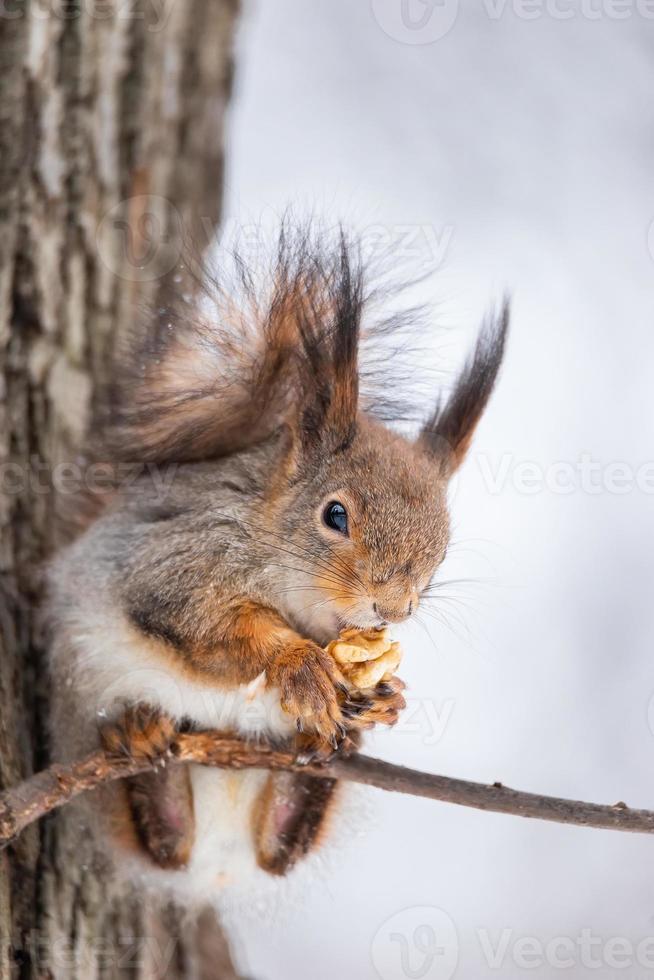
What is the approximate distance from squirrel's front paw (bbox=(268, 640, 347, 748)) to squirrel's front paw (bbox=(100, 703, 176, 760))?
0.21m

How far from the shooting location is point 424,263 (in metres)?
1.83

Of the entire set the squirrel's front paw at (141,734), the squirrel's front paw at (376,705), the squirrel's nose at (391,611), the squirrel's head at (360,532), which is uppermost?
the squirrel's head at (360,532)

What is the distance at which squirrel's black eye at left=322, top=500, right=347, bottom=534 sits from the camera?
1.71m

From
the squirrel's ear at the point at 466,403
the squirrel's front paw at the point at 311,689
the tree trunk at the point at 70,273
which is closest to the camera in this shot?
the squirrel's front paw at the point at 311,689

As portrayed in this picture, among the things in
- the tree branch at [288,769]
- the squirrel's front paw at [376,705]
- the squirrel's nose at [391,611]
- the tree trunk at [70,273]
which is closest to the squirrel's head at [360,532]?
the squirrel's nose at [391,611]

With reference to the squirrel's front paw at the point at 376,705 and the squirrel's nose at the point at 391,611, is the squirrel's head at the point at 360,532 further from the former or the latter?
the squirrel's front paw at the point at 376,705

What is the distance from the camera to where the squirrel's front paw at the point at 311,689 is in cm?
160

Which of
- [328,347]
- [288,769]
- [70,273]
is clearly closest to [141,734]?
[288,769]

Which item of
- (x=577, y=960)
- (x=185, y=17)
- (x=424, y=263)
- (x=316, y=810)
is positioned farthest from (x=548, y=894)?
(x=185, y=17)

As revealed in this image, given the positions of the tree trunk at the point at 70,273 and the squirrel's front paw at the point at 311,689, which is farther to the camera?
the tree trunk at the point at 70,273

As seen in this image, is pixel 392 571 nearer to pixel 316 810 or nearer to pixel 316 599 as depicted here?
pixel 316 599

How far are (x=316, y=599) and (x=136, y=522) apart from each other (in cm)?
35

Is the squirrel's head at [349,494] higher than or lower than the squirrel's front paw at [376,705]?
higher

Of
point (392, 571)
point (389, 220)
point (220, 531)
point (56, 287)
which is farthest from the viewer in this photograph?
point (389, 220)
